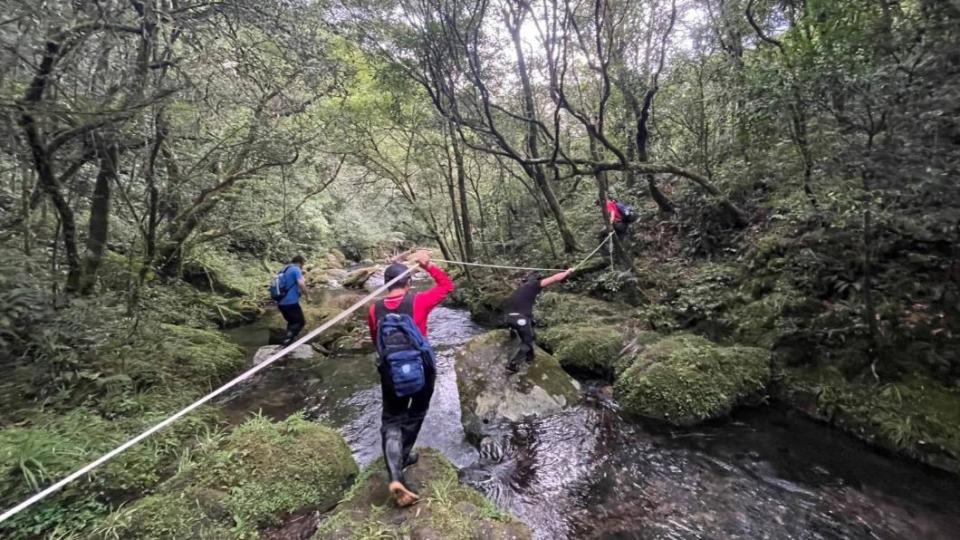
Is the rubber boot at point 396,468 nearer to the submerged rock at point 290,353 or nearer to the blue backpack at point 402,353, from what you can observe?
the blue backpack at point 402,353

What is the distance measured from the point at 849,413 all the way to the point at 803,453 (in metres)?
0.94

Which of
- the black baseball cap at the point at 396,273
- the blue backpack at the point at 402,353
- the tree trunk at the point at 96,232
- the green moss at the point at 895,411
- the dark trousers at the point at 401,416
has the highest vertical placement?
the tree trunk at the point at 96,232

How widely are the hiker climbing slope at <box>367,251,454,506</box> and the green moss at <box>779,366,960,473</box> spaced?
5.56 meters

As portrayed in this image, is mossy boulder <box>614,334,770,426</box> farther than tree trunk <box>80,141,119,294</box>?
No

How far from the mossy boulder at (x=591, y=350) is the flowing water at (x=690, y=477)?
94 cm

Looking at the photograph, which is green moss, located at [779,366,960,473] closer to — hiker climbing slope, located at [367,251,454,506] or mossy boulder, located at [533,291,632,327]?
mossy boulder, located at [533,291,632,327]

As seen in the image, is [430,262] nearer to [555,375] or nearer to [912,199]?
[555,375]

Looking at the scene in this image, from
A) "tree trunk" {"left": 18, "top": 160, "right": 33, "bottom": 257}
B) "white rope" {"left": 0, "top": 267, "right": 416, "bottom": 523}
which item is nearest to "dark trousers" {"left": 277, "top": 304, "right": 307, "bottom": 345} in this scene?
"tree trunk" {"left": 18, "top": 160, "right": 33, "bottom": 257}

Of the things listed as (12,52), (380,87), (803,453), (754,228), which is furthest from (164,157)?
(754,228)

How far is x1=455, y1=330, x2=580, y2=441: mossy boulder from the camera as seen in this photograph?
23.1 feet

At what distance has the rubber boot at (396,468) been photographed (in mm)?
3828

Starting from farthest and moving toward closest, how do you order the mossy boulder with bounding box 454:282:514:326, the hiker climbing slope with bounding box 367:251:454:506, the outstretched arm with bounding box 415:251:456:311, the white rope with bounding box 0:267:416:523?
the mossy boulder with bounding box 454:282:514:326 → the outstretched arm with bounding box 415:251:456:311 → the hiker climbing slope with bounding box 367:251:454:506 → the white rope with bounding box 0:267:416:523

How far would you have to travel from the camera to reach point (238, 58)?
693cm

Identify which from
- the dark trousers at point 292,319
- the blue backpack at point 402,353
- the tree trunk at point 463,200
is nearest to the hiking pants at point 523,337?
the blue backpack at point 402,353
